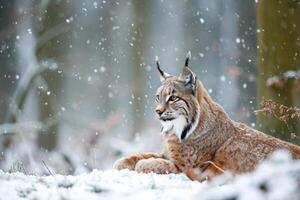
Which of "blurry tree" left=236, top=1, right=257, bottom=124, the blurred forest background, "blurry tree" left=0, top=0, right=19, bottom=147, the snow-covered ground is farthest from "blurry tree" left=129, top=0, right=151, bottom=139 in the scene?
the snow-covered ground

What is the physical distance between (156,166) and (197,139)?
511 mm

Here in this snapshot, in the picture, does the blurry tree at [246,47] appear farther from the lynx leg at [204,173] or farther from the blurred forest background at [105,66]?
the lynx leg at [204,173]

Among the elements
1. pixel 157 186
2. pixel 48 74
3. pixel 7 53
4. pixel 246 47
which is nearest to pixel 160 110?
pixel 157 186

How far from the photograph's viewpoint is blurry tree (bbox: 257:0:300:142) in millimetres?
8375

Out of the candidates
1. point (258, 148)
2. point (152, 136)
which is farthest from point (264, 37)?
point (152, 136)

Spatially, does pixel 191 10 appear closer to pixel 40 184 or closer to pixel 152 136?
pixel 152 136

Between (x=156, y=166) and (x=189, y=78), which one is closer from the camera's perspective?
(x=156, y=166)

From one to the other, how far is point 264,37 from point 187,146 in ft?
7.30

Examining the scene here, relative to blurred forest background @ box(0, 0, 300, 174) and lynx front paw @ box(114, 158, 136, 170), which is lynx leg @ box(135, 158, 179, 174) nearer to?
lynx front paw @ box(114, 158, 136, 170)

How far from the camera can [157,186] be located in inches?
223

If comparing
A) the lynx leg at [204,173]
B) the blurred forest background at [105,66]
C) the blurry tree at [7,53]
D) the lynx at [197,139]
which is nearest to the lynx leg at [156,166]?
the lynx at [197,139]

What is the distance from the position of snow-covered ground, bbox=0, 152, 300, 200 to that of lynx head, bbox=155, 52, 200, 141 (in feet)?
2.14

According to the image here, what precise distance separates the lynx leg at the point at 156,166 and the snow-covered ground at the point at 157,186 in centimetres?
31

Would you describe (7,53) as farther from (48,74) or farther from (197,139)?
(197,139)
